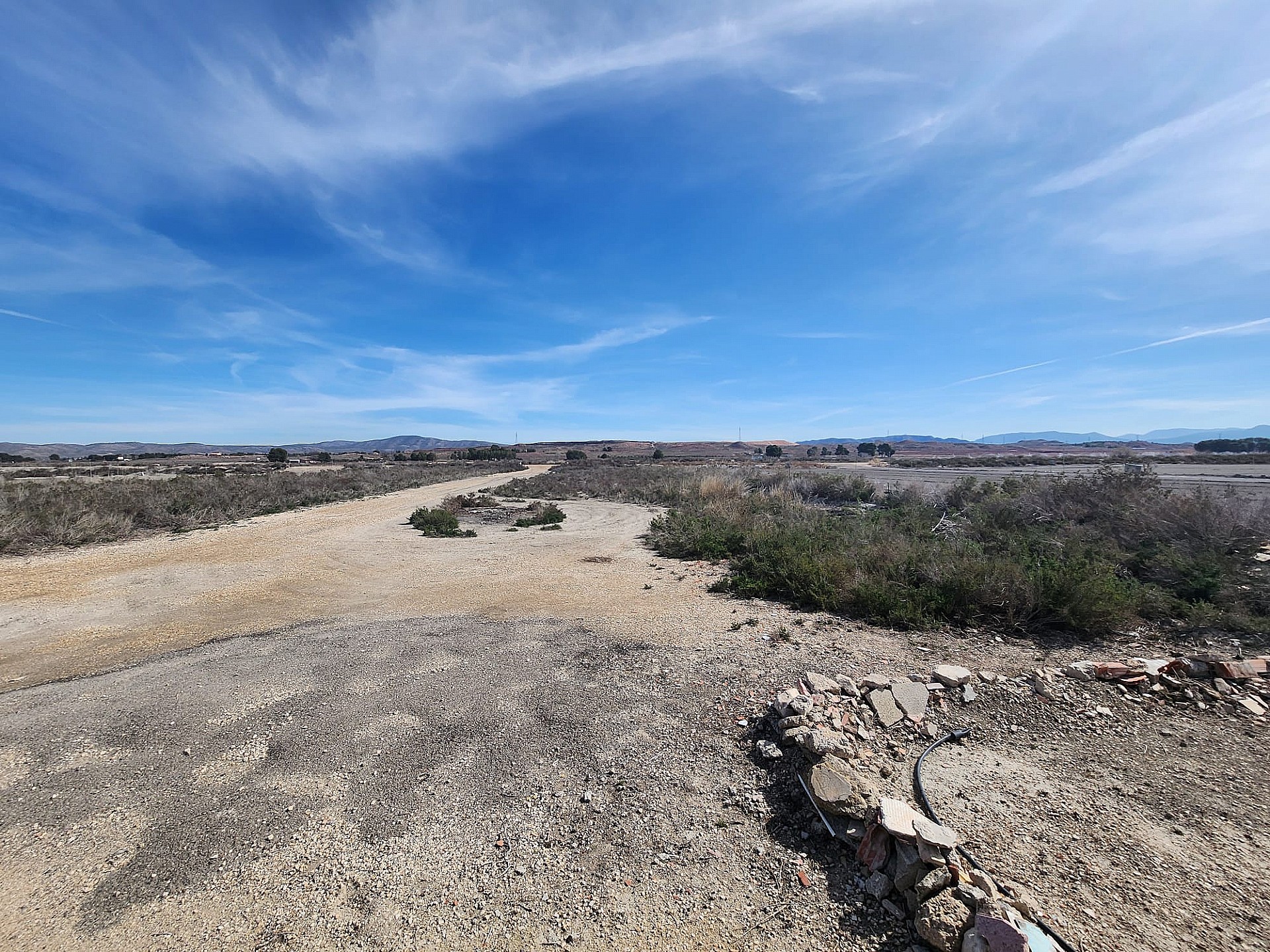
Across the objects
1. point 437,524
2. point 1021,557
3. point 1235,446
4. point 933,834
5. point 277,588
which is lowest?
point 277,588

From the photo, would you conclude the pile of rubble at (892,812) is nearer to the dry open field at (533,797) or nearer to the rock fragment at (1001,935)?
the rock fragment at (1001,935)

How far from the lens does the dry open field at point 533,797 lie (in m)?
2.56

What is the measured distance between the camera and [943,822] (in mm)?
3113

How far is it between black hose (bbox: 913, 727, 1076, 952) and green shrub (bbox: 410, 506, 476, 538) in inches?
498

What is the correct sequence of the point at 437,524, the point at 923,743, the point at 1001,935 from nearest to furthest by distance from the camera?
the point at 1001,935
the point at 923,743
the point at 437,524

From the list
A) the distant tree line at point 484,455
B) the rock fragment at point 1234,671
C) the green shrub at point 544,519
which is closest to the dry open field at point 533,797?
the rock fragment at point 1234,671

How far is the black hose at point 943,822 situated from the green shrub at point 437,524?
41.5ft

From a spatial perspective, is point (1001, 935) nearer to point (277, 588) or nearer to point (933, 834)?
point (933, 834)

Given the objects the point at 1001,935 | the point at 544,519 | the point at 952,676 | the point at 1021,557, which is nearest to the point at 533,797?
the point at 1001,935

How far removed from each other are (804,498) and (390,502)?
17839mm

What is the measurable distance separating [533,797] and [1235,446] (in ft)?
287

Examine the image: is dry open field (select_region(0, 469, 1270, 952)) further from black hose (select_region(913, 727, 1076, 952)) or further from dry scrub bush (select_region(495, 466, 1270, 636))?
dry scrub bush (select_region(495, 466, 1270, 636))

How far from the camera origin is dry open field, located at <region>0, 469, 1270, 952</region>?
256cm

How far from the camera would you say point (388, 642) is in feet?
20.1
